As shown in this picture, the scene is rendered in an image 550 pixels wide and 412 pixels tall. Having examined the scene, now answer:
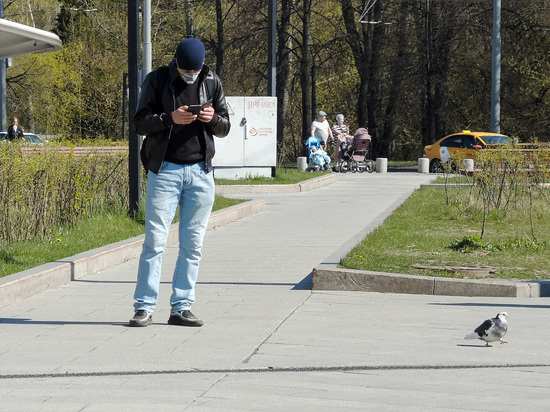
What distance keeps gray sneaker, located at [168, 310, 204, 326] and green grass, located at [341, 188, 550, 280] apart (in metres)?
2.62

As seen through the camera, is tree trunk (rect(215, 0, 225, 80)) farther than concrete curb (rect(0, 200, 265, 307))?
Yes

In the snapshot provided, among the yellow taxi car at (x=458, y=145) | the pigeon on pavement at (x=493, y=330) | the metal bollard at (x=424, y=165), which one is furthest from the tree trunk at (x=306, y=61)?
the pigeon on pavement at (x=493, y=330)

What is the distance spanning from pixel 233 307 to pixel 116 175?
7.28 m

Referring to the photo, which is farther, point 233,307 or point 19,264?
point 19,264

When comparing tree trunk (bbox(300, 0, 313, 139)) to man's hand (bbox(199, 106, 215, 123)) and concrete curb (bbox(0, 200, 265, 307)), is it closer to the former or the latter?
concrete curb (bbox(0, 200, 265, 307))

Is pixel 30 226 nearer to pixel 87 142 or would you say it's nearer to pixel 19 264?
pixel 19 264

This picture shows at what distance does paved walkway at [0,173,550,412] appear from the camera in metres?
5.33

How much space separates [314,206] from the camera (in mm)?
19500

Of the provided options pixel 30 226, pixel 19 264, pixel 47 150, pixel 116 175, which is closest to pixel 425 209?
pixel 116 175

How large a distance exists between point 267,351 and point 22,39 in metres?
3.89

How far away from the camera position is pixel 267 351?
6.54 meters

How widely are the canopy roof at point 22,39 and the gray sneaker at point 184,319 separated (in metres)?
2.66

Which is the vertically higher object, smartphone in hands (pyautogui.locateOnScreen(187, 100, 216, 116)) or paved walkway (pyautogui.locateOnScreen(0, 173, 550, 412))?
smartphone in hands (pyautogui.locateOnScreen(187, 100, 216, 116))

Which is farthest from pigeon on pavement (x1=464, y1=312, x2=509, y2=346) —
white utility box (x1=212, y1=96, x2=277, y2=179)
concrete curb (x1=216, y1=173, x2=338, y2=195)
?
white utility box (x1=212, y1=96, x2=277, y2=179)
